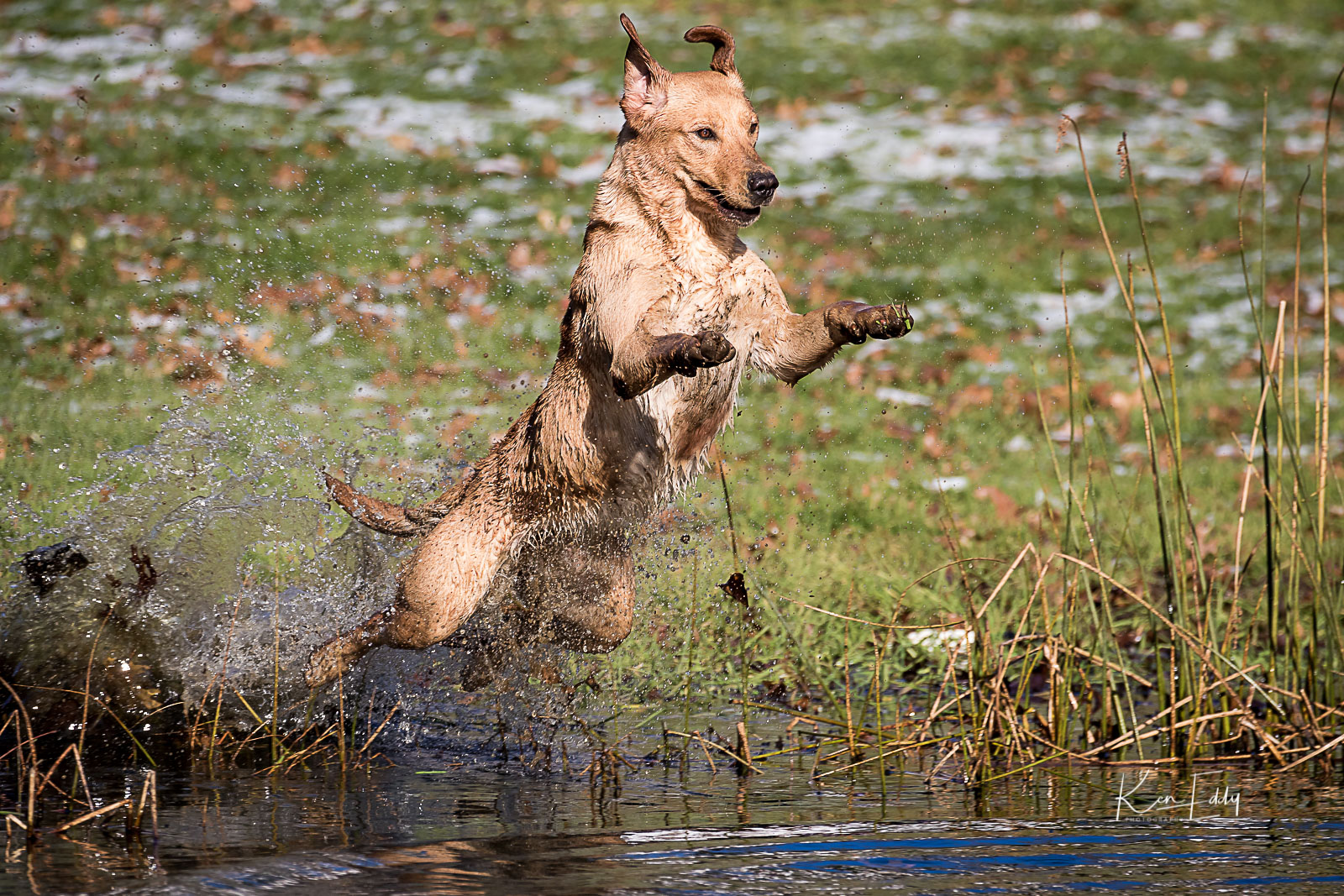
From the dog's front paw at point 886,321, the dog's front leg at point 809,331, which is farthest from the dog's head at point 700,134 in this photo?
the dog's front paw at point 886,321

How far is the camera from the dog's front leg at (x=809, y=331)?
4.17 metres

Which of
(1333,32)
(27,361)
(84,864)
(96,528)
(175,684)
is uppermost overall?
(1333,32)

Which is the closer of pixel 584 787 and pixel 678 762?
pixel 584 787

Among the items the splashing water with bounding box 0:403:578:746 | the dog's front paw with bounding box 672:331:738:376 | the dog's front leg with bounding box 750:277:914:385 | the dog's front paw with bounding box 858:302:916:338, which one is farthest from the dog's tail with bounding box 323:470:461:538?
the dog's front paw with bounding box 858:302:916:338

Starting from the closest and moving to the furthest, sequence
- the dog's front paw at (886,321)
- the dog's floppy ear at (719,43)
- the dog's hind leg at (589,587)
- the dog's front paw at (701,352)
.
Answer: the dog's front paw at (701,352) < the dog's front paw at (886,321) < the dog's floppy ear at (719,43) < the dog's hind leg at (589,587)

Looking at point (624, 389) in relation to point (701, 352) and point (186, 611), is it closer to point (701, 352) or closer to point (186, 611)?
point (701, 352)

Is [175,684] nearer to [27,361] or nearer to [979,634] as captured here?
[979,634]

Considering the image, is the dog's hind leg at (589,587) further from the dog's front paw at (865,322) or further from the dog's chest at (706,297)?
the dog's front paw at (865,322)

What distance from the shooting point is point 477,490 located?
5035 mm

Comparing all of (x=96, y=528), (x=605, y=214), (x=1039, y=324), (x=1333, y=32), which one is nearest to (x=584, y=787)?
(x=605, y=214)

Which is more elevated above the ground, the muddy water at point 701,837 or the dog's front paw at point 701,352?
the dog's front paw at point 701,352

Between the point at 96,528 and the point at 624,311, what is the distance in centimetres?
228

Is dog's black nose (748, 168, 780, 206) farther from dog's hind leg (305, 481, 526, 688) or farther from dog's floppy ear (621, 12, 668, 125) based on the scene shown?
dog's hind leg (305, 481, 526, 688)

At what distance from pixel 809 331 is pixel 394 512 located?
1.88 metres
